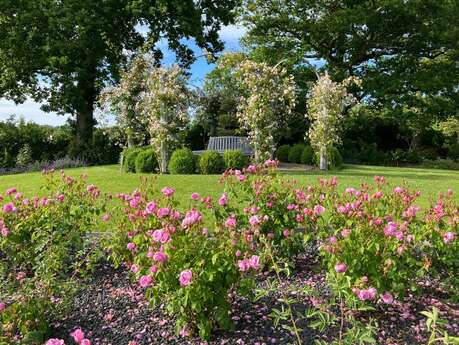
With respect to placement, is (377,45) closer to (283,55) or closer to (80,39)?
(283,55)

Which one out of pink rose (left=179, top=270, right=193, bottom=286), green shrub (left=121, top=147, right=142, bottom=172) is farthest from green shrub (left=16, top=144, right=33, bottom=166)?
pink rose (left=179, top=270, right=193, bottom=286)

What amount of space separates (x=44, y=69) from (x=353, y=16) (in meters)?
13.1

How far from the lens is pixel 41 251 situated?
13.0 ft

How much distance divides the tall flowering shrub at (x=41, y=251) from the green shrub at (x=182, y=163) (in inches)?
280

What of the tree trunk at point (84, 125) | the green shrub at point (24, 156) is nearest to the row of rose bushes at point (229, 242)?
the green shrub at point (24, 156)

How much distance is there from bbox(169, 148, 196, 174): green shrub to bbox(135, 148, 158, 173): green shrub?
799 mm

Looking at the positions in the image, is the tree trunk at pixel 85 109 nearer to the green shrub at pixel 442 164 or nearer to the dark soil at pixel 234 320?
the green shrub at pixel 442 164

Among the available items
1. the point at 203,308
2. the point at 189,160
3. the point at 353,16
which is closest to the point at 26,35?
the point at 189,160

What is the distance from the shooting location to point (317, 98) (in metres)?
13.2

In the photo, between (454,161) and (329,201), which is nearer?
(329,201)

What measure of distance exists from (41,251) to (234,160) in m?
7.92

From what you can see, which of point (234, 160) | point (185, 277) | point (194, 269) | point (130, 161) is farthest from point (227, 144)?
point (185, 277)

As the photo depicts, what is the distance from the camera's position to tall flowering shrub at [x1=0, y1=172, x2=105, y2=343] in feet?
9.48

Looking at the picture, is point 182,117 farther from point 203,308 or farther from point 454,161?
point 454,161
